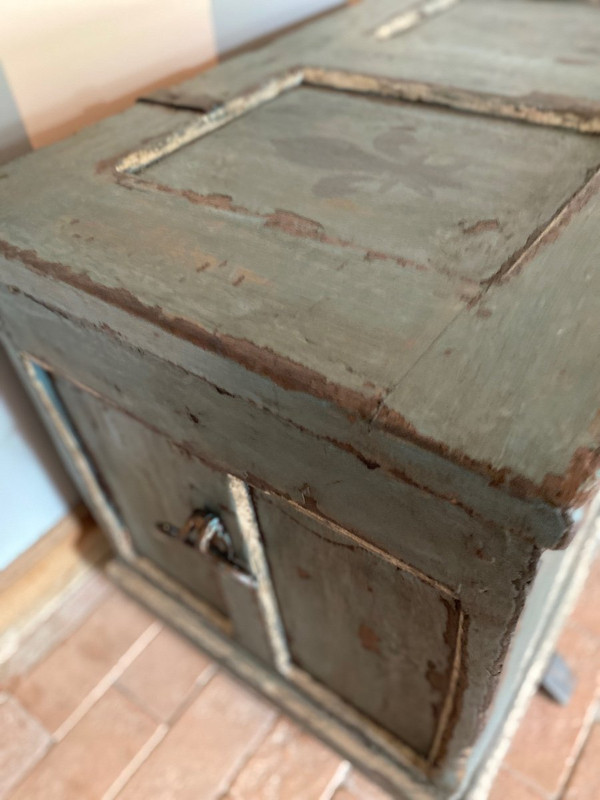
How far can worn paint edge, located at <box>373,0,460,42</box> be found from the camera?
954 mm

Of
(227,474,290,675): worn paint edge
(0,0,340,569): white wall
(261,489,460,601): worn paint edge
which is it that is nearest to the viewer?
(261,489,460,601): worn paint edge

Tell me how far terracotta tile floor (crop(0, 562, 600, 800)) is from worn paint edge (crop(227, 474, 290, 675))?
0.17 metres

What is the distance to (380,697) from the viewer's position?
0.82m

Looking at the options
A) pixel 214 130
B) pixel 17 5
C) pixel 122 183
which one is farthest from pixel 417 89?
pixel 17 5

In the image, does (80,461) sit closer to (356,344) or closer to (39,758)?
(39,758)

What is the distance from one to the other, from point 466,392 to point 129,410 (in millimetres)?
405

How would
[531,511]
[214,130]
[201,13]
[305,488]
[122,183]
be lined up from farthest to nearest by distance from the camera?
[201,13]
[214,130]
[122,183]
[305,488]
[531,511]

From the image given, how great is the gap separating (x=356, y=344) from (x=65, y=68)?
0.65 meters

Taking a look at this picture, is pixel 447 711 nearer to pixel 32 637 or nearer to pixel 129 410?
pixel 129 410

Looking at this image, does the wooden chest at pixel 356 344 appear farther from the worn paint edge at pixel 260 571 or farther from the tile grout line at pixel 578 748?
the tile grout line at pixel 578 748

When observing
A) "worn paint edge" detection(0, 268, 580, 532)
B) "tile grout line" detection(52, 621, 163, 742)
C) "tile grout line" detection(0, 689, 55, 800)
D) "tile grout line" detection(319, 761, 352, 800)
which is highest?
"worn paint edge" detection(0, 268, 580, 532)

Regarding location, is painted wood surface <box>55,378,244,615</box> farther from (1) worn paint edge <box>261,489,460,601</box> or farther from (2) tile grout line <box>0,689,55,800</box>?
(2) tile grout line <box>0,689,55,800</box>

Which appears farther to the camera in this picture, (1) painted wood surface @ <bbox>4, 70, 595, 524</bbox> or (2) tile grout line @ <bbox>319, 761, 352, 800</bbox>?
(2) tile grout line @ <bbox>319, 761, 352, 800</bbox>

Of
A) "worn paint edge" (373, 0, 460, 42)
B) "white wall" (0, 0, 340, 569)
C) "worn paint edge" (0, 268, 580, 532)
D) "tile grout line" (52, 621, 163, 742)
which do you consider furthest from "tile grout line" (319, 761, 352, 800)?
"worn paint edge" (373, 0, 460, 42)
